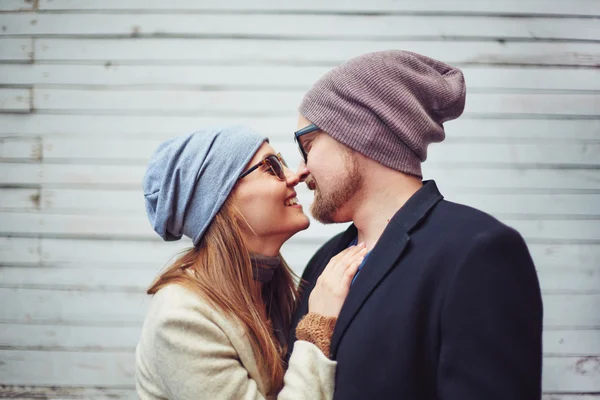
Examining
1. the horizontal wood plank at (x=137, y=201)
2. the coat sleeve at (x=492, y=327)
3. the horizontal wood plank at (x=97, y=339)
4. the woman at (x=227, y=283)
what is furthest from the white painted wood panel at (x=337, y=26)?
the coat sleeve at (x=492, y=327)

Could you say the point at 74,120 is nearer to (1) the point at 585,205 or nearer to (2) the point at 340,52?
(2) the point at 340,52

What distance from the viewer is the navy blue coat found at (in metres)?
1.40

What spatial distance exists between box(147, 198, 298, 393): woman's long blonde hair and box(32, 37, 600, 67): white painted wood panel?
178 cm

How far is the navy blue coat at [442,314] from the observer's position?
140cm

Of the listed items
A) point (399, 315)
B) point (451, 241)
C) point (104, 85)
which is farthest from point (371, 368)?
point (104, 85)

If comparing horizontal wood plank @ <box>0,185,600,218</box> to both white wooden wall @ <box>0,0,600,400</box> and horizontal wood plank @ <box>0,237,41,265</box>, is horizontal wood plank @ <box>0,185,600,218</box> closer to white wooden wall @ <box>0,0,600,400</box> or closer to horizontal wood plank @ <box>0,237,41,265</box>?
white wooden wall @ <box>0,0,600,400</box>

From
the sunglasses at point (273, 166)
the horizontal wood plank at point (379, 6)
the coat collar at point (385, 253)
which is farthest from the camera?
the horizontal wood plank at point (379, 6)

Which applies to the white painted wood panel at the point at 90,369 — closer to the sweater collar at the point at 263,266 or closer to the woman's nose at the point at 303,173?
the sweater collar at the point at 263,266

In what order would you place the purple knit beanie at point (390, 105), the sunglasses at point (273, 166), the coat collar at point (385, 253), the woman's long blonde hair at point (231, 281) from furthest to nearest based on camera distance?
the sunglasses at point (273, 166) → the woman's long blonde hair at point (231, 281) → the purple knit beanie at point (390, 105) → the coat collar at point (385, 253)

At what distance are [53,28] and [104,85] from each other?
53cm

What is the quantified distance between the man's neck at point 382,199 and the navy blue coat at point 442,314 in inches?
3.1

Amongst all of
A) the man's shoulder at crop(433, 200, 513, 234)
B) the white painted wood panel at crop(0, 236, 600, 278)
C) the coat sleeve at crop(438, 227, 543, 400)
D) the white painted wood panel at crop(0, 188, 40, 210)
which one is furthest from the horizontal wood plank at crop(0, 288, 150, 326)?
the coat sleeve at crop(438, 227, 543, 400)

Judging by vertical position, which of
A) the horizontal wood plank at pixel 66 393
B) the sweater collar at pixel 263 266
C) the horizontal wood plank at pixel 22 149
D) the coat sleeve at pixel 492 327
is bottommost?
the horizontal wood plank at pixel 66 393

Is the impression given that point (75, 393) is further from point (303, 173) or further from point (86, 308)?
point (303, 173)
